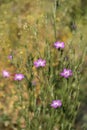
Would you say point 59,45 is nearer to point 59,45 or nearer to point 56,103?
point 59,45

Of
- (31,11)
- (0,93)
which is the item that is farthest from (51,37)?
(0,93)

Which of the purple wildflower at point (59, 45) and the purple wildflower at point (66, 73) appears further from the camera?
the purple wildflower at point (59, 45)

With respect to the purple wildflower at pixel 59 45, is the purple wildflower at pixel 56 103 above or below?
below

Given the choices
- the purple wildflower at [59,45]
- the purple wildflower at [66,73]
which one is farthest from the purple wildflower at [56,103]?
the purple wildflower at [59,45]

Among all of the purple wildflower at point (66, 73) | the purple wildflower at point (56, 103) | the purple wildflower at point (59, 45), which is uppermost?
the purple wildflower at point (59, 45)

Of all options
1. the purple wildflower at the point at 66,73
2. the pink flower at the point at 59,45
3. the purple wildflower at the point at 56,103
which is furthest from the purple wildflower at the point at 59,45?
the purple wildflower at the point at 56,103

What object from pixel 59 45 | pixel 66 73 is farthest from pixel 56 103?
pixel 59 45

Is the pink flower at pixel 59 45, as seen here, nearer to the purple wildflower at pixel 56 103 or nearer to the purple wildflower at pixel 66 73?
the purple wildflower at pixel 66 73

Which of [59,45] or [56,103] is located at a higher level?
[59,45]

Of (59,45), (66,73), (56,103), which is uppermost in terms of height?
(59,45)

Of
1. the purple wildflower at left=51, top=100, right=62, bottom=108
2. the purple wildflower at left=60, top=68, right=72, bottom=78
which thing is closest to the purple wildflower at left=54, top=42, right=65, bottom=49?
the purple wildflower at left=60, top=68, right=72, bottom=78

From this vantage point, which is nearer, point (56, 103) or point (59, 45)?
point (56, 103)
